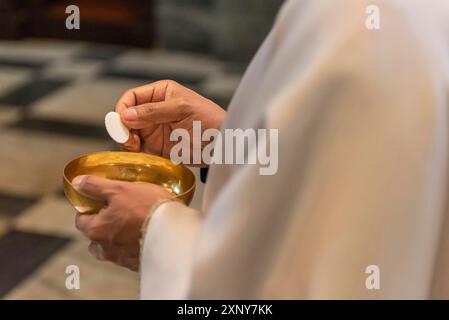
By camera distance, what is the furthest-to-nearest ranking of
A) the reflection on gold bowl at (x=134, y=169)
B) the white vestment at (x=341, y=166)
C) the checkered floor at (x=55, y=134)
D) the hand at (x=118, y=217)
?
the checkered floor at (x=55, y=134), the reflection on gold bowl at (x=134, y=169), the hand at (x=118, y=217), the white vestment at (x=341, y=166)

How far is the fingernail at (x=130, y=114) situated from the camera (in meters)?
1.50

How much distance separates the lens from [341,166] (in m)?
1.03

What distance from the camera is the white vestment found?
1022 millimetres

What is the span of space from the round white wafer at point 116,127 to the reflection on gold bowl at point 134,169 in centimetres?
6

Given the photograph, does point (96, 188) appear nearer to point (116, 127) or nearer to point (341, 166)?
point (116, 127)

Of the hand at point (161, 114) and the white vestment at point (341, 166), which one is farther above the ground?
the hand at point (161, 114)

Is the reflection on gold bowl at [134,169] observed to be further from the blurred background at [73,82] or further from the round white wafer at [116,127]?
the blurred background at [73,82]

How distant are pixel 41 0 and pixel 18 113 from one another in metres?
1.49

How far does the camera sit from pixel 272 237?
3.47 ft

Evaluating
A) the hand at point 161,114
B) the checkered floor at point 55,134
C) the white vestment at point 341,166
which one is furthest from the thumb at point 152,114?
the checkered floor at point 55,134

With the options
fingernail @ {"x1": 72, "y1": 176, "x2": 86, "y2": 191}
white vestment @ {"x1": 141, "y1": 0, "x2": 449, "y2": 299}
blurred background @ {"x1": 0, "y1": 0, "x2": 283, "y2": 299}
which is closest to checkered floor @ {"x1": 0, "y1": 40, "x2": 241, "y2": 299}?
blurred background @ {"x1": 0, "y1": 0, "x2": 283, "y2": 299}

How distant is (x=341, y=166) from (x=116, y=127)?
588 millimetres

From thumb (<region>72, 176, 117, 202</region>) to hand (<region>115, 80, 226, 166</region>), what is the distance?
0.88ft

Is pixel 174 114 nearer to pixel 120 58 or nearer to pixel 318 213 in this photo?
pixel 318 213
